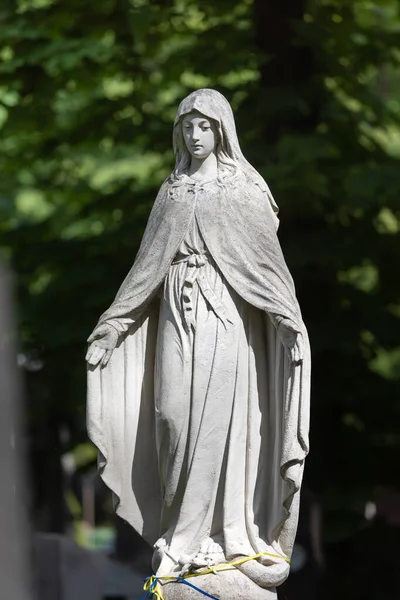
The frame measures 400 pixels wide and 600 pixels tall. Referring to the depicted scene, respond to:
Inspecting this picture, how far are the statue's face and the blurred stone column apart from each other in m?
2.02

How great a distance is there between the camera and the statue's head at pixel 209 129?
877cm

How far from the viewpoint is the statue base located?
27.9ft

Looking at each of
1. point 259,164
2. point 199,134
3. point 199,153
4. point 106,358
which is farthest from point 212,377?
point 259,164

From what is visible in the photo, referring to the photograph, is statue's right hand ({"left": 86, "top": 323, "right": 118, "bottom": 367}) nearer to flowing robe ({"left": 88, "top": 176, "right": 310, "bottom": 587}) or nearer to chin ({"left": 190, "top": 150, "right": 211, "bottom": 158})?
flowing robe ({"left": 88, "top": 176, "right": 310, "bottom": 587})

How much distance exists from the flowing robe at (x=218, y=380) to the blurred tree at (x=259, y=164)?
504cm

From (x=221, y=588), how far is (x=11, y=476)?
8.17 ft

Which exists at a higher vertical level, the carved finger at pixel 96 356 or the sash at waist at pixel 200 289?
the sash at waist at pixel 200 289

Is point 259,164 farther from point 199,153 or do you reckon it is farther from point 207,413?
point 207,413

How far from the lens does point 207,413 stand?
8.65 meters

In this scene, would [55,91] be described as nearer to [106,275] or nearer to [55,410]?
[106,275]

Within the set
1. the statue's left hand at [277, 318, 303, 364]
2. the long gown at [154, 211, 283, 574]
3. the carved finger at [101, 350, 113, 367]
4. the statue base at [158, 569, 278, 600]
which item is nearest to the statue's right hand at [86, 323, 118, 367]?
the carved finger at [101, 350, 113, 367]

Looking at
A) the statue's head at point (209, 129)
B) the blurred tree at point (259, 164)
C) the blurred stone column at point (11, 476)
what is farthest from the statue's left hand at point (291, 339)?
the blurred tree at point (259, 164)

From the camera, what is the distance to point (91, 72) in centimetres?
1555

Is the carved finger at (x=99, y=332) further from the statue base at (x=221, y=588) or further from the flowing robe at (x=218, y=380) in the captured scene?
the statue base at (x=221, y=588)
